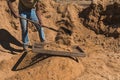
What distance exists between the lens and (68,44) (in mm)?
7805

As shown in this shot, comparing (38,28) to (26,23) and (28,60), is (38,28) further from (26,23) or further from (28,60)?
(28,60)

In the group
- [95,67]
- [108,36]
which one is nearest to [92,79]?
[95,67]

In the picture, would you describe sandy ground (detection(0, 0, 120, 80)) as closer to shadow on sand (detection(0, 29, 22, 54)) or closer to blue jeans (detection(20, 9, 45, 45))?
shadow on sand (detection(0, 29, 22, 54))

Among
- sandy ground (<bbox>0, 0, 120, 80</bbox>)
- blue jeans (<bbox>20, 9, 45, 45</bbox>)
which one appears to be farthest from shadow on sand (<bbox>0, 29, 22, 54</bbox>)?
blue jeans (<bbox>20, 9, 45, 45</bbox>)

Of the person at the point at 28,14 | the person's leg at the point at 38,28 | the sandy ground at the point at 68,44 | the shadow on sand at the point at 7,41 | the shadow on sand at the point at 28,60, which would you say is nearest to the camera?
the sandy ground at the point at 68,44

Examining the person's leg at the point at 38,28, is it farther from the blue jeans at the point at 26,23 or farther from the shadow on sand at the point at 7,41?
the shadow on sand at the point at 7,41

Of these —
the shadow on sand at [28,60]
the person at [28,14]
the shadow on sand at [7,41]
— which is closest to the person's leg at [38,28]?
the person at [28,14]

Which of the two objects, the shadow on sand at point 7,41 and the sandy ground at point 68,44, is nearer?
the sandy ground at point 68,44

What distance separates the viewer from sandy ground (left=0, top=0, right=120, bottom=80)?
6.65 metres

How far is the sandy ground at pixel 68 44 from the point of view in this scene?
665cm

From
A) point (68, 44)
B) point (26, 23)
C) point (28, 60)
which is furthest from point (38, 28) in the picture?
point (28, 60)

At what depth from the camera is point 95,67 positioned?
7.12 m

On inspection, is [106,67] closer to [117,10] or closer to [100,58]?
[100,58]

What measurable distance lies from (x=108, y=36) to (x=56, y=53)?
237cm
